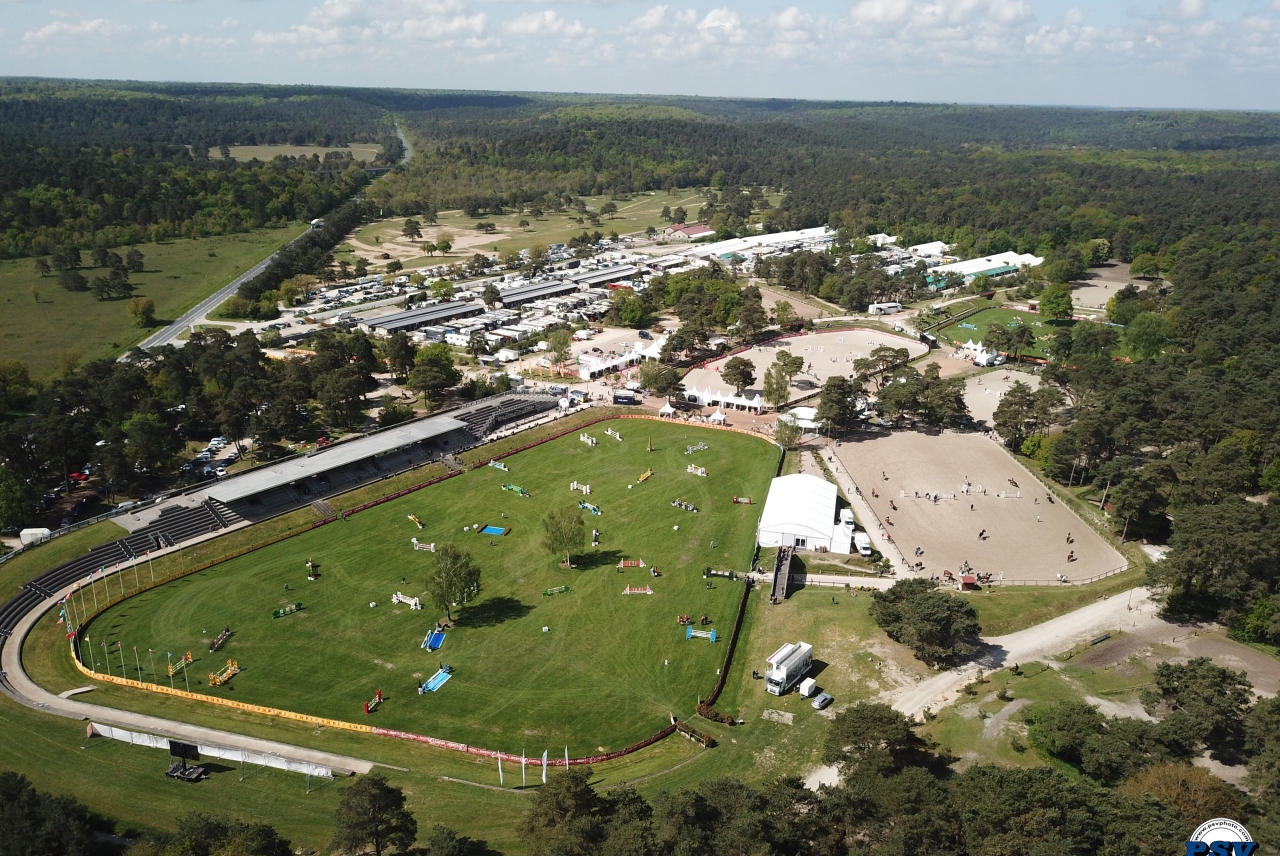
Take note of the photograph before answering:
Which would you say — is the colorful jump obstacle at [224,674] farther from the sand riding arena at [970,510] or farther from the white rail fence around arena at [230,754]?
the sand riding arena at [970,510]

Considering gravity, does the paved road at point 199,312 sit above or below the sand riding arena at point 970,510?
above

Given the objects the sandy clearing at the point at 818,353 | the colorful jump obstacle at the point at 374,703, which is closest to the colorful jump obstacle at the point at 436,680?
the colorful jump obstacle at the point at 374,703

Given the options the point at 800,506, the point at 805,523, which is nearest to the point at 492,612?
the point at 805,523

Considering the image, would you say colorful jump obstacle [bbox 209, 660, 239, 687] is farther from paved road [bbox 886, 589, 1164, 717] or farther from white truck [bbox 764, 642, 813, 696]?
paved road [bbox 886, 589, 1164, 717]

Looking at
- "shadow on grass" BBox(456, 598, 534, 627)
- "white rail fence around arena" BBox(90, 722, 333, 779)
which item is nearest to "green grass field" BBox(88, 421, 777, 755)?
"shadow on grass" BBox(456, 598, 534, 627)

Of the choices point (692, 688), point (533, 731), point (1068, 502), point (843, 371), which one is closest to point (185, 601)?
point (533, 731)

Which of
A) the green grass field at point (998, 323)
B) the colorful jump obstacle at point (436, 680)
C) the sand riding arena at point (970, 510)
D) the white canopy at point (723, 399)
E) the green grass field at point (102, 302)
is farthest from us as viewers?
the green grass field at point (998, 323)
